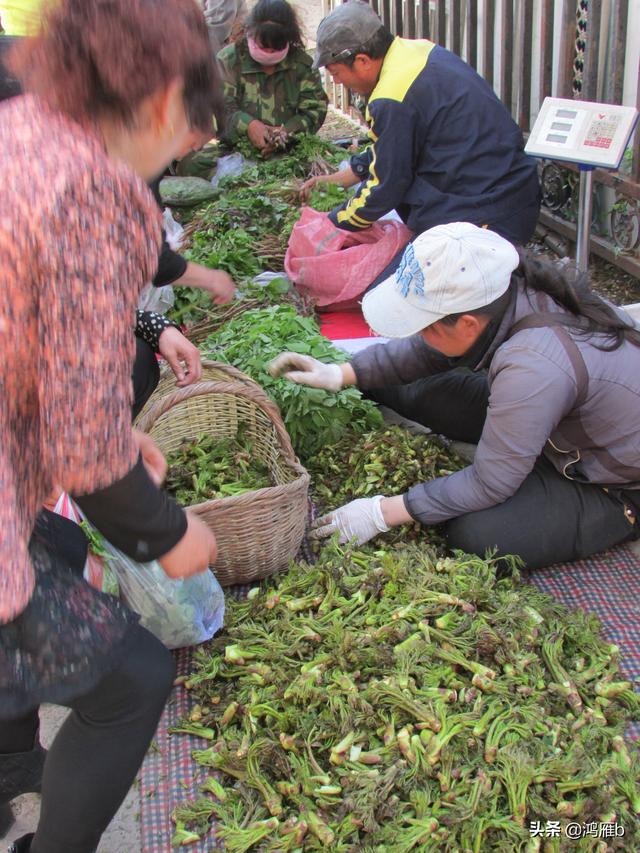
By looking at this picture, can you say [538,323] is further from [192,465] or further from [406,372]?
[192,465]

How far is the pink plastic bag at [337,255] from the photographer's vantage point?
378cm

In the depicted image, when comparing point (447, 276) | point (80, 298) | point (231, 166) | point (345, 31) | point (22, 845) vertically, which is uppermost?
point (80, 298)

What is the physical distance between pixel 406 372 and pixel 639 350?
0.82m

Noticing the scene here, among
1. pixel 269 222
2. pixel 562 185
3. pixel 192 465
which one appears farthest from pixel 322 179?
pixel 192 465

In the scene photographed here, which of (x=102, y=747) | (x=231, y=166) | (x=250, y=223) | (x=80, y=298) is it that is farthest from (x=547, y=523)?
(x=231, y=166)

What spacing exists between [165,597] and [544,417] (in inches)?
43.3

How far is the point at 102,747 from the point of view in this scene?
1.34 meters

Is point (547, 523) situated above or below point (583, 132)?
below

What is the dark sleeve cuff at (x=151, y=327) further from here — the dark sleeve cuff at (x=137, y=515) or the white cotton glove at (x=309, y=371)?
the dark sleeve cuff at (x=137, y=515)

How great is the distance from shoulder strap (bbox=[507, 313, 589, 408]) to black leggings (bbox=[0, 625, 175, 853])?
1.32 meters

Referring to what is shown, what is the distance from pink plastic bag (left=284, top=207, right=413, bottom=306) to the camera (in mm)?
3783

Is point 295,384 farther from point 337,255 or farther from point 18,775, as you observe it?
point 18,775

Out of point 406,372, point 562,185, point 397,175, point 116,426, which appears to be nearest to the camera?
point 116,426

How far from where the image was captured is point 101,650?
1165 millimetres
